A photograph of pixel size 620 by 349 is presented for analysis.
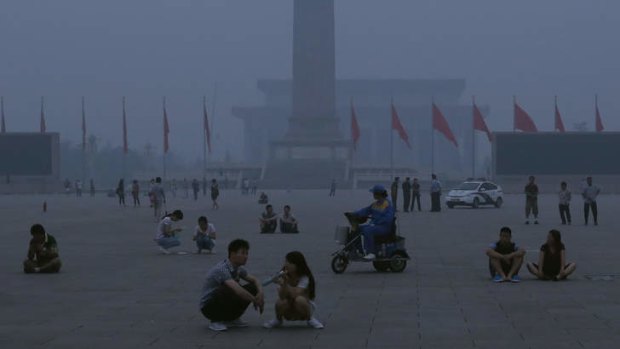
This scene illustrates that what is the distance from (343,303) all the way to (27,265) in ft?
18.5

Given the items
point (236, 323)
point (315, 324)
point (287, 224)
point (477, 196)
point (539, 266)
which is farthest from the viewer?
point (477, 196)

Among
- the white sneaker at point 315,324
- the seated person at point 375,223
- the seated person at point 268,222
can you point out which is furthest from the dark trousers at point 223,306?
the seated person at point 268,222

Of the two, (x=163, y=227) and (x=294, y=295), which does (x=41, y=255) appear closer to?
(x=163, y=227)

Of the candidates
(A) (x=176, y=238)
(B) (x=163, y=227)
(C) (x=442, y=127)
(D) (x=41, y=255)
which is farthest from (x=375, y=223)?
(C) (x=442, y=127)

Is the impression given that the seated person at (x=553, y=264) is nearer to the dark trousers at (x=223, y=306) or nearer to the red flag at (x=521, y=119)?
the dark trousers at (x=223, y=306)

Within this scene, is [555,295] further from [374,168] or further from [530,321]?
[374,168]

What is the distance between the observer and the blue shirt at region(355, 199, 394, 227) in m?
17.1

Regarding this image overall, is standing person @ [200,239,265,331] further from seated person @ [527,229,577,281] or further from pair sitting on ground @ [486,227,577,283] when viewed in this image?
seated person @ [527,229,577,281]

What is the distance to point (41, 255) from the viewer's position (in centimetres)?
1708

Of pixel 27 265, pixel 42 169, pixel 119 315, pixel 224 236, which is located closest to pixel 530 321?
pixel 119 315

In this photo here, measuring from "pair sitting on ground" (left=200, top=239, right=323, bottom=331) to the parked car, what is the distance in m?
36.1

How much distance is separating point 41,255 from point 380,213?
4.93 metres

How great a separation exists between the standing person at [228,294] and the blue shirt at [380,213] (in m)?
5.77

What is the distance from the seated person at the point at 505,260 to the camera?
15523 mm
